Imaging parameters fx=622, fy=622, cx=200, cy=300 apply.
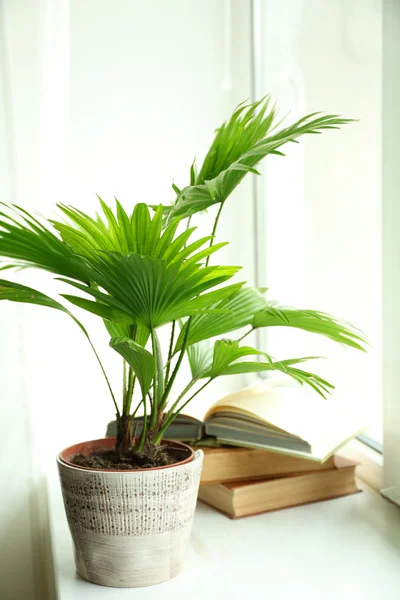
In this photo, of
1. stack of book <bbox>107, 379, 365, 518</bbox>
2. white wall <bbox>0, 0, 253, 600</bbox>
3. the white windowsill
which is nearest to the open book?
stack of book <bbox>107, 379, 365, 518</bbox>

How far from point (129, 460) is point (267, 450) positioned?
0.27 meters

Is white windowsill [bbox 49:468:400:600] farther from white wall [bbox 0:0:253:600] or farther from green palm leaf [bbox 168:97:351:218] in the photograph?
green palm leaf [bbox 168:97:351:218]

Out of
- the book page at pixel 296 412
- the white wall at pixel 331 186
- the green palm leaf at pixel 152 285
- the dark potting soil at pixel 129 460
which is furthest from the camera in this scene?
the white wall at pixel 331 186

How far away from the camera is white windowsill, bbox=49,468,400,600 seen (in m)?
0.69

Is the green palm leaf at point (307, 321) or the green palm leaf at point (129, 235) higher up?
the green palm leaf at point (129, 235)

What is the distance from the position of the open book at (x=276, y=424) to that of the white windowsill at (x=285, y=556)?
0.34 feet

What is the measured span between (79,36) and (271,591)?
124cm

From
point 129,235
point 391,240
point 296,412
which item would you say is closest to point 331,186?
point 391,240

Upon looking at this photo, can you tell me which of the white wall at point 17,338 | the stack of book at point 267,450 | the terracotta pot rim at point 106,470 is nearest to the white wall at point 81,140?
the white wall at point 17,338

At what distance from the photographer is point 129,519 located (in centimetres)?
67

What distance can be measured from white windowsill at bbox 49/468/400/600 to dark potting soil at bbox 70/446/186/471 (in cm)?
13

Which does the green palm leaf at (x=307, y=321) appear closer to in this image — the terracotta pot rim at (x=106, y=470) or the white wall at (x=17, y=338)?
the terracotta pot rim at (x=106, y=470)

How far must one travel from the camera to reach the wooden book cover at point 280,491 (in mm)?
922

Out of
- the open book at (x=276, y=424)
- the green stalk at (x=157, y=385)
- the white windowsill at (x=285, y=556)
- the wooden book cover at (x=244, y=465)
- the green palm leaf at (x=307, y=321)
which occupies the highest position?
the green palm leaf at (x=307, y=321)
